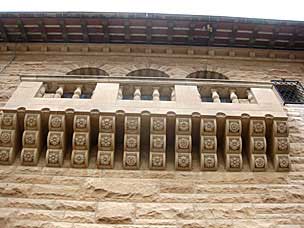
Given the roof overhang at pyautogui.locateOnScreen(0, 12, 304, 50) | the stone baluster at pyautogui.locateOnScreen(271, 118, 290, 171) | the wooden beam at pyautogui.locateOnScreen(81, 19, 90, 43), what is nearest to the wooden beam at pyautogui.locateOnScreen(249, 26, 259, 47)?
the roof overhang at pyautogui.locateOnScreen(0, 12, 304, 50)

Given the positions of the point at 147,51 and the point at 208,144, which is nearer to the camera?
the point at 208,144

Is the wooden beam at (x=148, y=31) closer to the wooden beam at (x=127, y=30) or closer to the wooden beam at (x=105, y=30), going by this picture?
the wooden beam at (x=127, y=30)

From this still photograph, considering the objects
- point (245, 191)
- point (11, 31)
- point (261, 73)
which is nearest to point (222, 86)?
point (245, 191)

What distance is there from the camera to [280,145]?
642 centimetres

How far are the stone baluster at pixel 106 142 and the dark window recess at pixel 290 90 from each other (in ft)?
15.8

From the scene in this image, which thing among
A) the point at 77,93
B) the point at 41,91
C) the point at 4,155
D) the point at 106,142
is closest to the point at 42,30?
the point at 41,91

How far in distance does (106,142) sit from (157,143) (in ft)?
2.78

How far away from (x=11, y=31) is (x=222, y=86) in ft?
21.7

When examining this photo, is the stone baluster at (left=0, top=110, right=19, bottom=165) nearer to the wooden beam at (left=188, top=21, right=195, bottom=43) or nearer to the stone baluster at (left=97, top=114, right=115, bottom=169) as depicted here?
the stone baluster at (left=97, top=114, right=115, bottom=169)

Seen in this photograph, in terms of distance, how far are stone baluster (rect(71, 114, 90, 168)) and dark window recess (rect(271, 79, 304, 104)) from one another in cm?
517

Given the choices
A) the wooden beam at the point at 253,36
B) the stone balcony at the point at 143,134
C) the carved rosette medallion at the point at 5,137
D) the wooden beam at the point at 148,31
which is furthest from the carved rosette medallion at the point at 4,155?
the wooden beam at the point at 253,36

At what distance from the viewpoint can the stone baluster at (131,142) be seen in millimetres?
6195

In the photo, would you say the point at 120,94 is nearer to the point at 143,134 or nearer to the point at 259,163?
the point at 143,134

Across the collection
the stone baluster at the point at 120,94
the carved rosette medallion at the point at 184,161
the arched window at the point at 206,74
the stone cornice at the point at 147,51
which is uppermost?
the stone cornice at the point at 147,51
